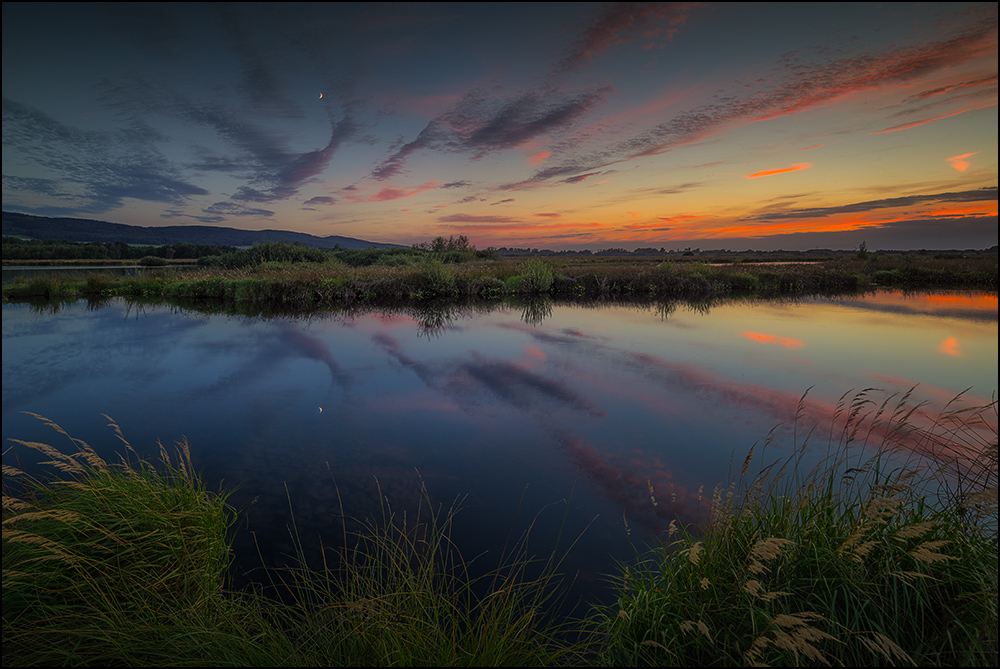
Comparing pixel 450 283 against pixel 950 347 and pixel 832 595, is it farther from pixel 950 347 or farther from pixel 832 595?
pixel 832 595

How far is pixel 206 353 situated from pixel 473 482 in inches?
342

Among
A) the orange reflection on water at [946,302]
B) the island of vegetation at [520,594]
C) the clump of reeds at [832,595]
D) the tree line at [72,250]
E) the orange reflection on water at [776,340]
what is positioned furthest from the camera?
the tree line at [72,250]

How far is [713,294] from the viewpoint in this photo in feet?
75.8

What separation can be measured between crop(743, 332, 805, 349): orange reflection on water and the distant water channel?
12 cm

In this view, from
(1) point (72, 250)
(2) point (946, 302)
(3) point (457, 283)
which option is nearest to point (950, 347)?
(2) point (946, 302)

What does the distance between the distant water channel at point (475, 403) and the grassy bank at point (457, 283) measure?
6484 mm

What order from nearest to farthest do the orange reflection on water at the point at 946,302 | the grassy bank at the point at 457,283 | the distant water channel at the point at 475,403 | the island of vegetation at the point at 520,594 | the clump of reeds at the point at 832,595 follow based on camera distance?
the clump of reeds at the point at 832,595, the island of vegetation at the point at 520,594, the distant water channel at the point at 475,403, the orange reflection on water at the point at 946,302, the grassy bank at the point at 457,283

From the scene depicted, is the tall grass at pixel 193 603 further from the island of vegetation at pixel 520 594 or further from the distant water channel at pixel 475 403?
the distant water channel at pixel 475 403

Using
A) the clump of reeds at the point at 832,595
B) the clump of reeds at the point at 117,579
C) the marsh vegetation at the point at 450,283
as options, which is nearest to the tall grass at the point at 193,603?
the clump of reeds at the point at 117,579

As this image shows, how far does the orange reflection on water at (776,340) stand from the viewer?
9844 millimetres

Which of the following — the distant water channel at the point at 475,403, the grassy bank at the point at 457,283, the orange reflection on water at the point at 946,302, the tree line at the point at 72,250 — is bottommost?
the distant water channel at the point at 475,403

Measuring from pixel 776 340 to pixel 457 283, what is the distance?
1538 centimetres

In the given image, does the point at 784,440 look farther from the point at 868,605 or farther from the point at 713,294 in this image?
the point at 713,294

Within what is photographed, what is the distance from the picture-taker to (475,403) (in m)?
6.52
